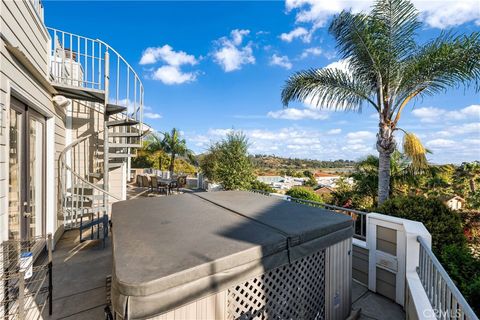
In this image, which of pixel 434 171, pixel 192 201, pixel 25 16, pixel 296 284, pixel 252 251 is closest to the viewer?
pixel 252 251

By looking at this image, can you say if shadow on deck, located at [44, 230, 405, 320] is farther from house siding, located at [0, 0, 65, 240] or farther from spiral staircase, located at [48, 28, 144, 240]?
house siding, located at [0, 0, 65, 240]

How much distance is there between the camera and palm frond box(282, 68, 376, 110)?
5551 mm

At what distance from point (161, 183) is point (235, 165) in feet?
17.2

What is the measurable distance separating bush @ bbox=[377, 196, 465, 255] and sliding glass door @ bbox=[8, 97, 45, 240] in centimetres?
534

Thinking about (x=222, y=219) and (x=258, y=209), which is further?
Result: (x=258, y=209)

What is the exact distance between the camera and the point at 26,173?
3.24 metres

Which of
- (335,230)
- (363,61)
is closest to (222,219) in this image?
(335,230)

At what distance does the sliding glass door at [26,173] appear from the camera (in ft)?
9.24

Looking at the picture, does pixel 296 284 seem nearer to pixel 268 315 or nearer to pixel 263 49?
pixel 268 315

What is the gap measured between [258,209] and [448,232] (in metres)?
2.65

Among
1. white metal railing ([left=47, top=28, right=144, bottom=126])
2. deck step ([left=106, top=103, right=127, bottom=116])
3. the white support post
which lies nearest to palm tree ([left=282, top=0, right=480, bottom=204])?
the white support post

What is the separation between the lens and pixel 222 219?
250cm

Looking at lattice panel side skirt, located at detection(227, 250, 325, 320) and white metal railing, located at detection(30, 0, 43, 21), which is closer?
lattice panel side skirt, located at detection(227, 250, 325, 320)

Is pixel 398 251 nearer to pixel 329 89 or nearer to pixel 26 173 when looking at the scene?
pixel 329 89
